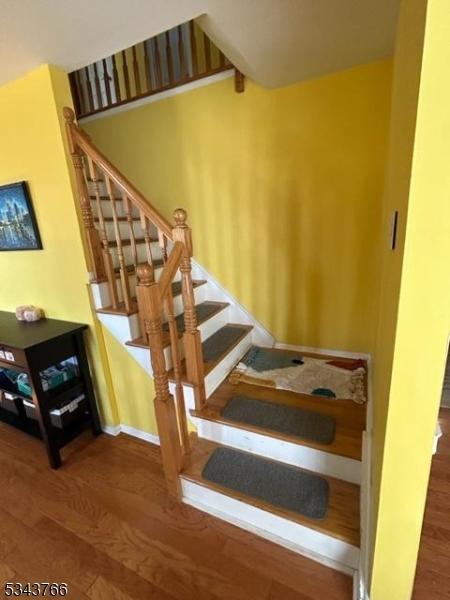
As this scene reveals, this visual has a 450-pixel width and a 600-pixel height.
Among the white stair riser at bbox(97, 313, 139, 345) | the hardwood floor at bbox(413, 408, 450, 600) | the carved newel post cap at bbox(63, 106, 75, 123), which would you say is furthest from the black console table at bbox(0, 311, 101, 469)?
the hardwood floor at bbox(413, 408, 450, 600)

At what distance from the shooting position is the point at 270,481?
1.36 m

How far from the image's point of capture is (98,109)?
2.51 m

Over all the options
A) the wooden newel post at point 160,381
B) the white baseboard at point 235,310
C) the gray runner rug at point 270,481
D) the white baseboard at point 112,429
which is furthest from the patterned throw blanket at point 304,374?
the white baseboard at point 112,429

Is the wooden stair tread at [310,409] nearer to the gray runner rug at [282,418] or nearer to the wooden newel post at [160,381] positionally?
the gray runner rug at [282,418]

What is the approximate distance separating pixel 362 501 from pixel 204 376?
3.11 feet

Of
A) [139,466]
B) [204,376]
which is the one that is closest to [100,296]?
[204,376]

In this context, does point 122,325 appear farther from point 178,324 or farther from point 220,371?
point 220,371

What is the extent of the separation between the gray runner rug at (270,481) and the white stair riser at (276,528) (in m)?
0.05

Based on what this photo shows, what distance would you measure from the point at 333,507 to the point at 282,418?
443 mm

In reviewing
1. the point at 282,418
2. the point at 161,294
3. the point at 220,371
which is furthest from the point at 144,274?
the point at 282,418

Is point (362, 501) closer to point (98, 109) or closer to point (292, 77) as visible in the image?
point (292, 77)

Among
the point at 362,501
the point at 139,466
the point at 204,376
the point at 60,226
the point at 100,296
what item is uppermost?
the point at 60,226

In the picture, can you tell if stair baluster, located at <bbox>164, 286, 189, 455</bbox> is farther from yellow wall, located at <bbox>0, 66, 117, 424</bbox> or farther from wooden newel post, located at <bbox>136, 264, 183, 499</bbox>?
yellow wall, located at <bbox>0, 66, 117, 424</bbox>

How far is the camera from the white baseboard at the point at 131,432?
1937 mm
